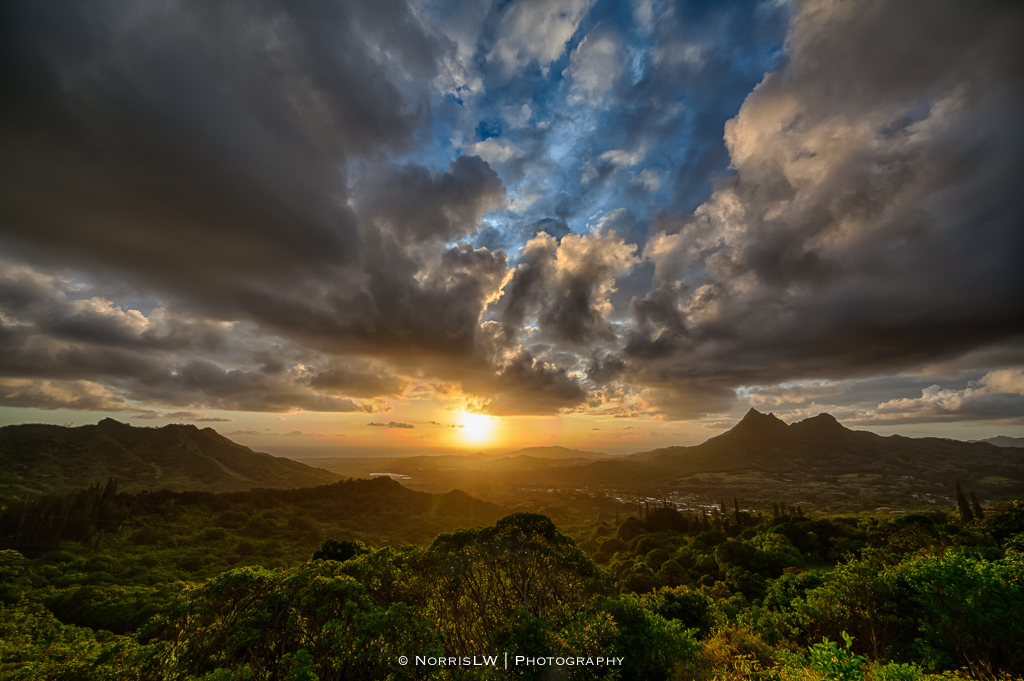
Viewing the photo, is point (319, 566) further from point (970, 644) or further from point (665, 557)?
point (665, 557)

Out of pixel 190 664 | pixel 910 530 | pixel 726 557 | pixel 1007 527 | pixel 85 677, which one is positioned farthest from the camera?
pixel 726 557

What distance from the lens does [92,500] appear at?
456ft

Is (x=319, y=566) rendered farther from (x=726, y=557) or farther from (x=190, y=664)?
(x=726, y=557)

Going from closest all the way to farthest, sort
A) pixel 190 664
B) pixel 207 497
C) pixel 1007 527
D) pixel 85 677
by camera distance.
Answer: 1. pixel 85 677
2. pixel 190 664
3. pixel 1007 527
4. pixel 207 497

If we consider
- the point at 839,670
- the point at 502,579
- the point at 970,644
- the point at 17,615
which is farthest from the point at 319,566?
the point at 17,615

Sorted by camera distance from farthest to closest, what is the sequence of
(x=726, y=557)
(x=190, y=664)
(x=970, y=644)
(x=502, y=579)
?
(x=726, y=557), (x=502, y=579), (x=970, y=644), (x=190, y=664)

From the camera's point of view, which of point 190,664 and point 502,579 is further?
point 502,579

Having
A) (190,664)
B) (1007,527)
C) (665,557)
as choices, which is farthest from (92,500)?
(1007,527)

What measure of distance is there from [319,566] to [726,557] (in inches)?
2509

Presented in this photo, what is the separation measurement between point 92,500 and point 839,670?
22023 cm

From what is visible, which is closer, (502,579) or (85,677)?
(85,677)

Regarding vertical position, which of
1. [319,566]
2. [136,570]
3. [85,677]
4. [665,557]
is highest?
[319,566]

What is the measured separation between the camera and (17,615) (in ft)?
133

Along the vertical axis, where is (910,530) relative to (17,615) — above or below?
above
